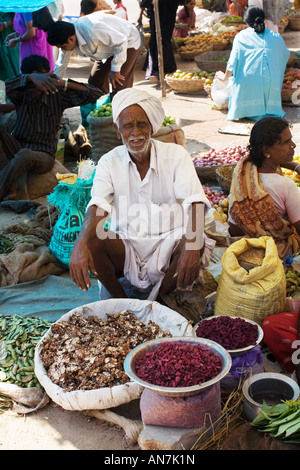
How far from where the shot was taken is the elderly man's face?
10.3 feet

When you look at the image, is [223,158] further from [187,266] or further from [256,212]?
[187,266]

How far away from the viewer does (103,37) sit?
5953mm

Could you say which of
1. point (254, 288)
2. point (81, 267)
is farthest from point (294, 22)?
point (81, 267)

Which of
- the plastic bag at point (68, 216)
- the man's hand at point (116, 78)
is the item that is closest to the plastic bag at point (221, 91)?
the man's hand at point (116, 78)

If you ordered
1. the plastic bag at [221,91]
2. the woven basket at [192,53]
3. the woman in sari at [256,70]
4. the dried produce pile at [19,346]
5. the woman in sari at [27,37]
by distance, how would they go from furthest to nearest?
the woven basket at [192,53] → the plastic bag at [221,91] → the woman in sari at [27,37] → the woman in sari at [256,70] → the dried produce pile at [19,346]

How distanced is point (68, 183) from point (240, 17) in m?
9.33

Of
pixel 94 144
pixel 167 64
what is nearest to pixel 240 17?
pixel 167 64

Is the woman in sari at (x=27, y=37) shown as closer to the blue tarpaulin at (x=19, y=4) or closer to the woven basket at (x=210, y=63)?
the woven basket at (x=210, y=63)

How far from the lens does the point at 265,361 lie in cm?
296

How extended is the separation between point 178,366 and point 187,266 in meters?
0.80

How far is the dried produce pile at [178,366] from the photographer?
2230 millimetres

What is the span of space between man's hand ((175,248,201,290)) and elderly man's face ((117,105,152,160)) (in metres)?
A: 0.67

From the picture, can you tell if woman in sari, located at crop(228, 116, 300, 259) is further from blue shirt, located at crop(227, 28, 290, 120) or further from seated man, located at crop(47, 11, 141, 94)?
blue shirt, located at crop(227, 28, 290, 120)

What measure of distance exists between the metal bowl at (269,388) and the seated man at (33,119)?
11.4 ft
